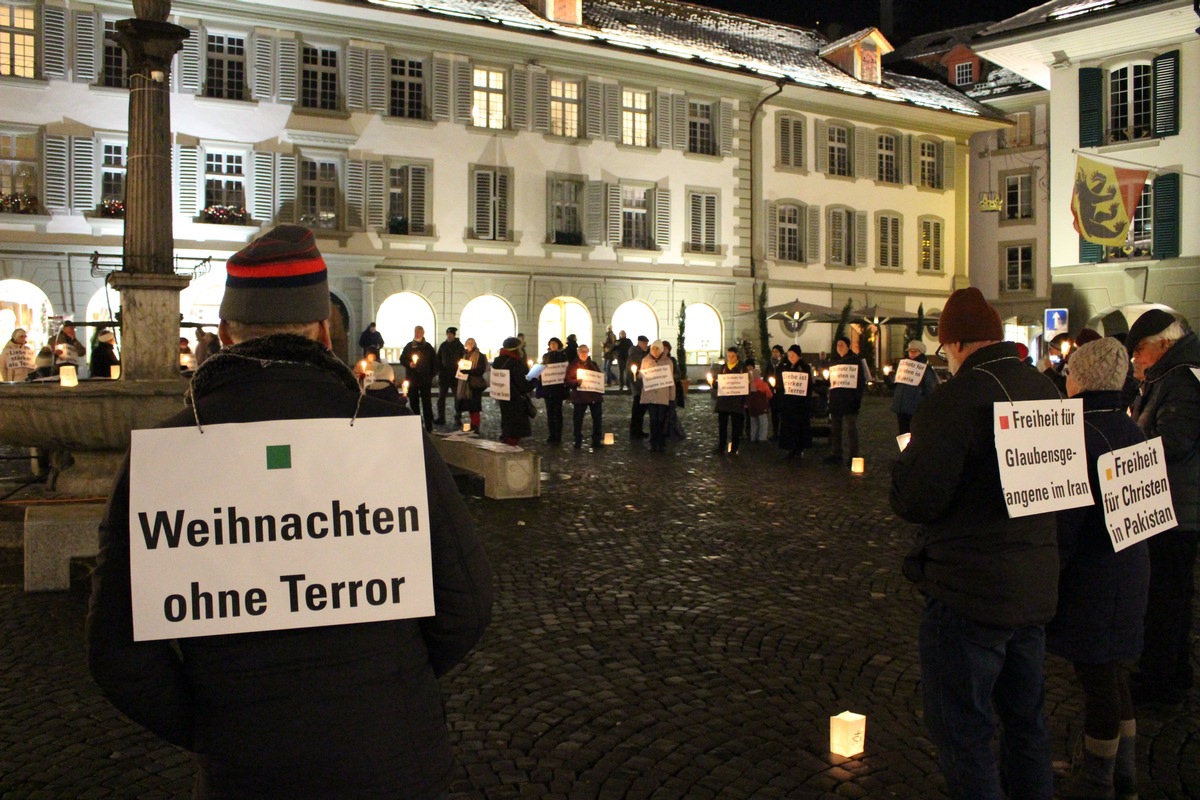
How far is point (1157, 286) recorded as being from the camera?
26.7 meters

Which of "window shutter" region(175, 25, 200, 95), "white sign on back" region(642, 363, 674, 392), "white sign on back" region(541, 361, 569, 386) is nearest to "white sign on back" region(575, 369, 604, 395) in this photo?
"white sign on back" region(541, 361, 569, 386)

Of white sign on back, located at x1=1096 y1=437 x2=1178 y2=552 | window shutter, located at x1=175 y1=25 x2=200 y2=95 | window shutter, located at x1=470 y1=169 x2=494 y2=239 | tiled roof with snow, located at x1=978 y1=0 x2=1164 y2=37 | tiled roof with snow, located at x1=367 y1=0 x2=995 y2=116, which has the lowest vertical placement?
white sign on back, located at x1=1096 y1=437 x2=1178 y2=552

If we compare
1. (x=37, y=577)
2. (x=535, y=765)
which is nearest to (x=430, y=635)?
(x=535, y=765)

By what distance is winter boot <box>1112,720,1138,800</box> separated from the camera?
3988mm

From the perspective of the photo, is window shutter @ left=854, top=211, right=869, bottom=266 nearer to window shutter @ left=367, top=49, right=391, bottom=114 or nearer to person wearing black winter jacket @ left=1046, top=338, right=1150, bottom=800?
window shutter @ left=367, top=49, right=391, bottom=114

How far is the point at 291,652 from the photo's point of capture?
82.1 inches

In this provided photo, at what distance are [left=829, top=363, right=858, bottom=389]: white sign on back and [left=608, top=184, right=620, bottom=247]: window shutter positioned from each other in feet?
64.5

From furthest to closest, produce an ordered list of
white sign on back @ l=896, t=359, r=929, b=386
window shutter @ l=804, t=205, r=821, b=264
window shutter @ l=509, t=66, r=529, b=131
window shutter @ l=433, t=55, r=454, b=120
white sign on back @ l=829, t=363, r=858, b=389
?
window shutter @ l=804, t=205, r=821, b=264 → window shutter @ l=509, t=66, r=529, b=131 → window shutter @ l=433, t=55, r=454, b=120 → white sign on back @ l=829, t=363, r=858, b=389 → white sign on back @ l=896, t=359, r=929, b=386

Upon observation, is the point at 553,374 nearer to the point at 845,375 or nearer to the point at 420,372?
the point at 420,372

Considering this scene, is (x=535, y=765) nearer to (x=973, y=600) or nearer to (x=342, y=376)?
(x=973, y=600)

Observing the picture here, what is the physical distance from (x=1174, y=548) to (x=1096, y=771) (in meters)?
1.49

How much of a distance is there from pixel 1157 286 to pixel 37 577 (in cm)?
2646

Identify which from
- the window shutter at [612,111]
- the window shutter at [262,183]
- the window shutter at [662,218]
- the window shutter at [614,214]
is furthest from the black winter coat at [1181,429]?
the window shutter at [662,218]

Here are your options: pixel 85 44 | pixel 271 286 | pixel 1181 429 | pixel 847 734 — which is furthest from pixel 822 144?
pixel 271 286
